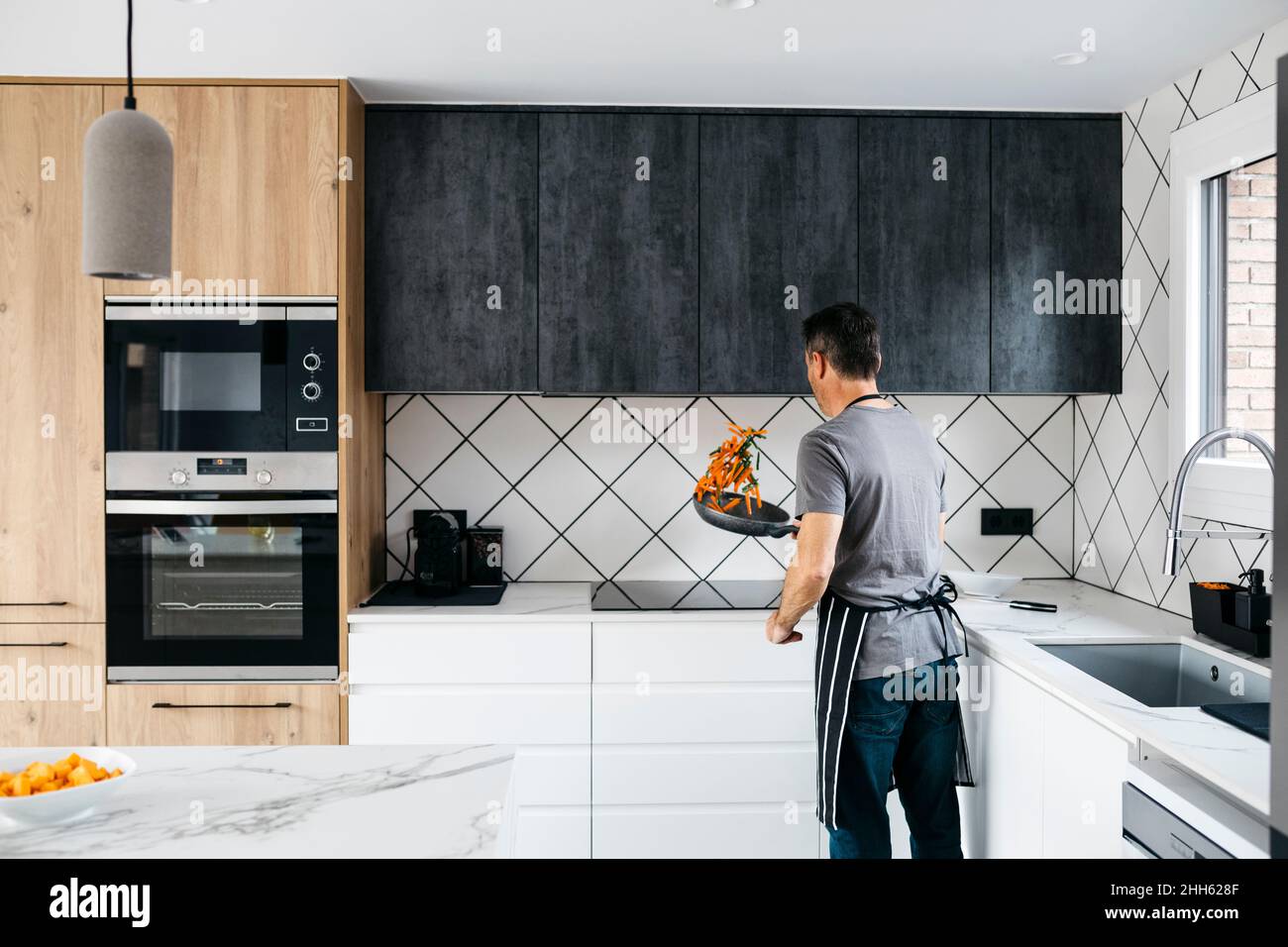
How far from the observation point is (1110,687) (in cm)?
191

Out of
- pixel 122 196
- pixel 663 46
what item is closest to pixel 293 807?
pixel 122 196

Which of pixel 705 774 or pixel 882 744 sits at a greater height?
pixel 882 744

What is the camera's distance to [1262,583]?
2.09 m

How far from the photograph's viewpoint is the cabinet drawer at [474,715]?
2520 millimetres

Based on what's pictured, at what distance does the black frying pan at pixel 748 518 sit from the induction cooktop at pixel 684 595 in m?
0.24

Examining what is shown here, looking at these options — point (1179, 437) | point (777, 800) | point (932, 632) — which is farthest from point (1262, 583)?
point (777, 800)

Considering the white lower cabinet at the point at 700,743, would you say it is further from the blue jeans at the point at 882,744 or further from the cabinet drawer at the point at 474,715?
the blue jeans at the point at 882,744

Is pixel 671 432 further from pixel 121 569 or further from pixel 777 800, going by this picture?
pixel 121 569

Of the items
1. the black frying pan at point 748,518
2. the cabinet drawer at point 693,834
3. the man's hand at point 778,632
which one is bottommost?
the cabinet drawer at point 693,834

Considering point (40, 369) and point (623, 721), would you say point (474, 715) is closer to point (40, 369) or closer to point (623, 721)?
point (623, 721)

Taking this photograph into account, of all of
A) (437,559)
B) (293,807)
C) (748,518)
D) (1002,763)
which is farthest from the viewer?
(437,559)

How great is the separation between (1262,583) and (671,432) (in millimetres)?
1716

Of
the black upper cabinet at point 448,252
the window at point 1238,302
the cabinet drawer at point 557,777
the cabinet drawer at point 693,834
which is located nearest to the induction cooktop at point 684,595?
the cabinet drawer at point 557,777

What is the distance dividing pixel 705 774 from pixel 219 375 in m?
1.79
